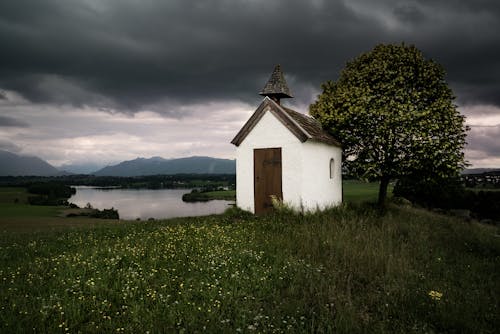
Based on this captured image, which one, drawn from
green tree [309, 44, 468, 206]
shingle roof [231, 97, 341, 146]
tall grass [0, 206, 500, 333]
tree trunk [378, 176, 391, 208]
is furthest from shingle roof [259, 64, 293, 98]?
tall grass [0, 206, 500, 333]

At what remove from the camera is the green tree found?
1809 cm

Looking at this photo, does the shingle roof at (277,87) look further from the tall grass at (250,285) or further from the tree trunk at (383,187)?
the tall grass at (250,285)

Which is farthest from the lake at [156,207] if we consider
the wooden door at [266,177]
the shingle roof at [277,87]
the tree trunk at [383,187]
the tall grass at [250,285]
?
the tall grass at [250,285]

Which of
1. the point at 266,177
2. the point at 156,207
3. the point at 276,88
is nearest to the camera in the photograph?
the point at 266,177

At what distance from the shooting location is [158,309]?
19.7ft

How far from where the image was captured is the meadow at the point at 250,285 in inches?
223

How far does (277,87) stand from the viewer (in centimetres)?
1939

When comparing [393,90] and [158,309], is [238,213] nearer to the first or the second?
[393,90]

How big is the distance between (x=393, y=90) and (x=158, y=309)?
56.9 feet

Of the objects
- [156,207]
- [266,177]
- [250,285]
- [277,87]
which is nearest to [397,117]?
[277,87]

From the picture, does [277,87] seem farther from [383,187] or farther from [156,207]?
[156,207]

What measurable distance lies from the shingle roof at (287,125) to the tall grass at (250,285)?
6601 millimetres

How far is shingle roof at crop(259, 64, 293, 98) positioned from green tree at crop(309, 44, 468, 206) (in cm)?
291

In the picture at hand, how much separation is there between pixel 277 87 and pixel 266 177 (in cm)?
533
